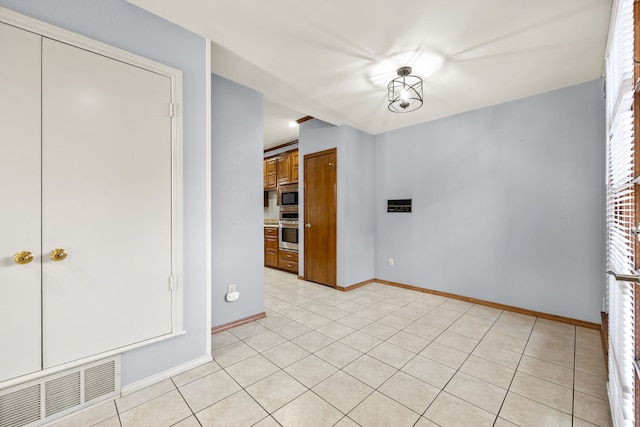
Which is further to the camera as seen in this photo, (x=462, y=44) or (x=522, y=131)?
(x=522, y=131)

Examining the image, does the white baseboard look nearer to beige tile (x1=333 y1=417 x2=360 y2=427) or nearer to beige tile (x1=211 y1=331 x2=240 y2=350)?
beige tile (x1=211 y1=331 x2=240 y2=350)

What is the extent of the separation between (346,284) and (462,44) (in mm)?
3186

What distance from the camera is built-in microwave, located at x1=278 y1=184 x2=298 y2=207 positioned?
5176 millimetres

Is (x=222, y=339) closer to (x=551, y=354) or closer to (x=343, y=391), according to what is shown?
(x=343, y=391)

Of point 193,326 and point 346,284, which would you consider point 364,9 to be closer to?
point 193,326

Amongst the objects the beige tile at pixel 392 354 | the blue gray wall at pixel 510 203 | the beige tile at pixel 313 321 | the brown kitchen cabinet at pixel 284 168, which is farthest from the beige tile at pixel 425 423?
the brown kitchen cabinet at pixel 284 168

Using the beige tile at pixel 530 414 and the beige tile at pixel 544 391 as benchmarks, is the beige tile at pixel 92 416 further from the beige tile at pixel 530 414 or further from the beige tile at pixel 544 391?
the beige tile at pixel 544 391

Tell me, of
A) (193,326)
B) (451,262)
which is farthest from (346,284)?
(193,326)

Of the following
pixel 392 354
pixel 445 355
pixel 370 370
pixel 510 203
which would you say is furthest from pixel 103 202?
pixel 510 203

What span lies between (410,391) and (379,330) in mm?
903

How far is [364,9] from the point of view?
1748 mm

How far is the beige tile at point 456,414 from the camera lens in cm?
147

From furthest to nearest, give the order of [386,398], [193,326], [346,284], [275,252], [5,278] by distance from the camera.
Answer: [275,252] < [346,284] < [193,326] < [386,398] < [5,278]

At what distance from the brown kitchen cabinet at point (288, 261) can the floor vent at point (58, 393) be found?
3.46 meters
